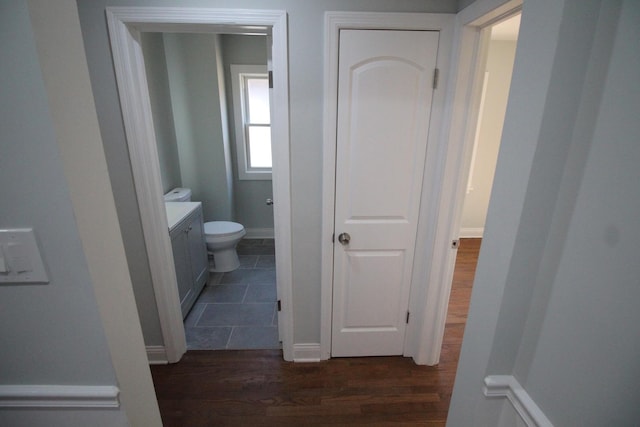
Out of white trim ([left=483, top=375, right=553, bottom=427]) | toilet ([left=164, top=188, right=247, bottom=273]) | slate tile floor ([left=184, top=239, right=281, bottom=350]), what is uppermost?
white trim ([left=483, top=375, right=553, bottom=427])

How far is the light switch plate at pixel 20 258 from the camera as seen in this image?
660 mm

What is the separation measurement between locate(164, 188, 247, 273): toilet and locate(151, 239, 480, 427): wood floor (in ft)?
3.70

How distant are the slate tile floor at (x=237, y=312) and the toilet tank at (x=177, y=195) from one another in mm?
857

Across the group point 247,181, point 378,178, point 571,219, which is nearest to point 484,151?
point 378,178

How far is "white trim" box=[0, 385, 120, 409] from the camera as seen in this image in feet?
2.59

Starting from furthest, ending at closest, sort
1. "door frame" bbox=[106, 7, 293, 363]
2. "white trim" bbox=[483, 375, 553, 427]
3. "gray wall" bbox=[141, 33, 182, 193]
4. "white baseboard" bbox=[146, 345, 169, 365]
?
"gray wall" bbox=[141, 33, 182, 193] < "white baseboard" bbox=[146, 345, 169, 365] < "door frame" bbox=[106, 7, 293, 363] < "white trim" bbox=[483, 375, 553, 427]

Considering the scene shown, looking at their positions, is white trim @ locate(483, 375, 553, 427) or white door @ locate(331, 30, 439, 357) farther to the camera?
white door @ locate(331, 30, 439, 357)

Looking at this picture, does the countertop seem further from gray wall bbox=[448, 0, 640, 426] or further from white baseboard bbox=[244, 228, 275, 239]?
gray wall bbox=[448, 0, 640, 426]

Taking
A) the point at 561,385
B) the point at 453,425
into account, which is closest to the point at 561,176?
the point at 561,385

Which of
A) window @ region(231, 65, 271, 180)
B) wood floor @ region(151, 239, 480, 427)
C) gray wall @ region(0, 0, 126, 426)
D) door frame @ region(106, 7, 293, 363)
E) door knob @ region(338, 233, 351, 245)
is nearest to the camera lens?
gray wall @ region(0, 0, 126, 426)

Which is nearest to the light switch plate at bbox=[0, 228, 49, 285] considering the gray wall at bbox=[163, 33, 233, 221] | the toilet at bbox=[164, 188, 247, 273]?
the toilet at bbox=[164, 188, 247, 273]

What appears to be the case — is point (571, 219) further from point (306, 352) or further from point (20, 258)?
point (306, 352)

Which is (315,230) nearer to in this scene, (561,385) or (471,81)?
(471,81)

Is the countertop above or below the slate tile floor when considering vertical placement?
above
